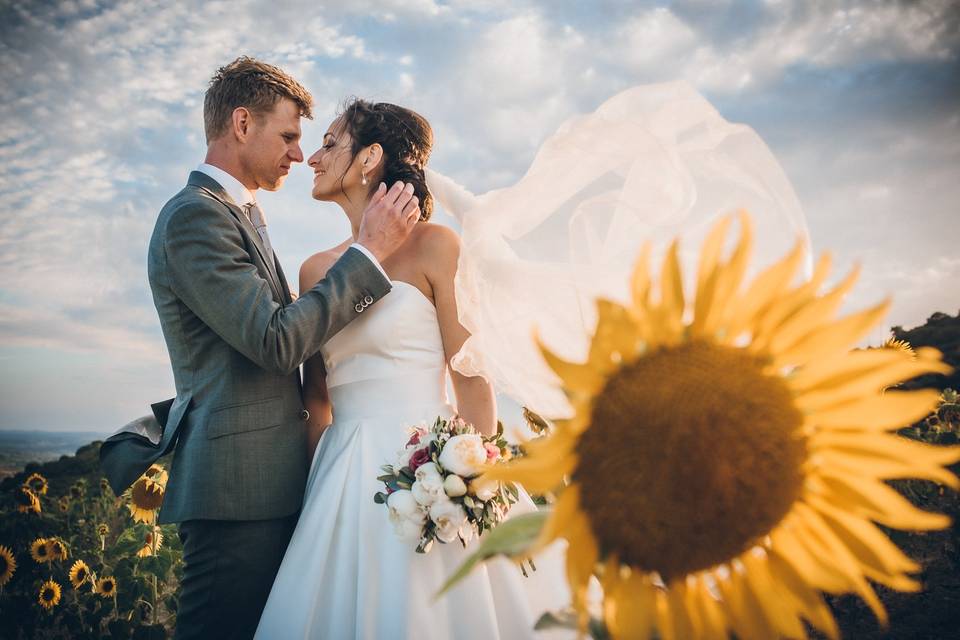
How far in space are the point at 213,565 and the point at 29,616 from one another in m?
3.51

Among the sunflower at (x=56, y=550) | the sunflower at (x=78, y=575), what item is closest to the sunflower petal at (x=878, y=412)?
the sunflower at (x=78, y=575)

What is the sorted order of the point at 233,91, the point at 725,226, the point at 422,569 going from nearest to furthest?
the point at 725,226 < the point at 422,569 < the point at 233,91

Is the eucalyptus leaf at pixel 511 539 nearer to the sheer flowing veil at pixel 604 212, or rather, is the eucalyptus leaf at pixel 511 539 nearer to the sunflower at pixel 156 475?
the sheer flowing veil at pixel 604 212

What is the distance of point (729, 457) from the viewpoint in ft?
2.57

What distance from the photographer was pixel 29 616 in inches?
184

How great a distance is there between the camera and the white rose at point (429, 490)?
187cm

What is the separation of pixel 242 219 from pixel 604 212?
216 cm

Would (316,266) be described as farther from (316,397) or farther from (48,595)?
(48,595)

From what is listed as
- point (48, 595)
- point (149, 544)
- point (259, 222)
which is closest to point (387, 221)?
point (259, 222)

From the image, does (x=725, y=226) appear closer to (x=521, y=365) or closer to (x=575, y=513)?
(x=575, y=513)

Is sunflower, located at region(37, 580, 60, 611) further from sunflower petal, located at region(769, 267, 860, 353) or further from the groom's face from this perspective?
sunflower petal, located at region(769, 267, 860, 353)

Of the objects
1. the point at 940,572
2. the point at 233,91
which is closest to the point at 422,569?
the point at 233,91

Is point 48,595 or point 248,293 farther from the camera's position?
point 48,595

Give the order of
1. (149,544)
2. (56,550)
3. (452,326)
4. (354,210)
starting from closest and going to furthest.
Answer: (452,326)
(354,210)
(149,544)
(56,550)
